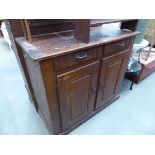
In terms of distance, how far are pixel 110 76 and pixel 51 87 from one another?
707 mm

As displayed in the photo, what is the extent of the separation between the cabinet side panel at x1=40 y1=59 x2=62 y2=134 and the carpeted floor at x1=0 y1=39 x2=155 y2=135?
44 centimetres

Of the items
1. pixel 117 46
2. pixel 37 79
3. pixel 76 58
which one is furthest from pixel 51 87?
pixel 117 46

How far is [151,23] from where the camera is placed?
1.91 metres

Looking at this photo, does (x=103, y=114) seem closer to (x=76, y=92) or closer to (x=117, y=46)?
(x=76, y=92)

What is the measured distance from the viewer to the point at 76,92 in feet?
3.66

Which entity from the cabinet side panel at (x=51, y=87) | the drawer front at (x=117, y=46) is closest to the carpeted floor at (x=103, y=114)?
the cabinet side panel at (x=51, y=87)

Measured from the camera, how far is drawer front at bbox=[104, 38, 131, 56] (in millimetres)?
1100

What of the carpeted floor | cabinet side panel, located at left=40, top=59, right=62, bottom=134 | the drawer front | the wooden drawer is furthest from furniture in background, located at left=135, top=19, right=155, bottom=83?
cabinet side panel, located at left=40, top=59, right=62, bottom=134

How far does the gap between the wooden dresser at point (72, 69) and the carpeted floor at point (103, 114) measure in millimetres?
187

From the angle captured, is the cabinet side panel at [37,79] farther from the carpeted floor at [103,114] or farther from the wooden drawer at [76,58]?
the carpeted floor at [103,114]

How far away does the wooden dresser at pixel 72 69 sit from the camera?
84 cm
